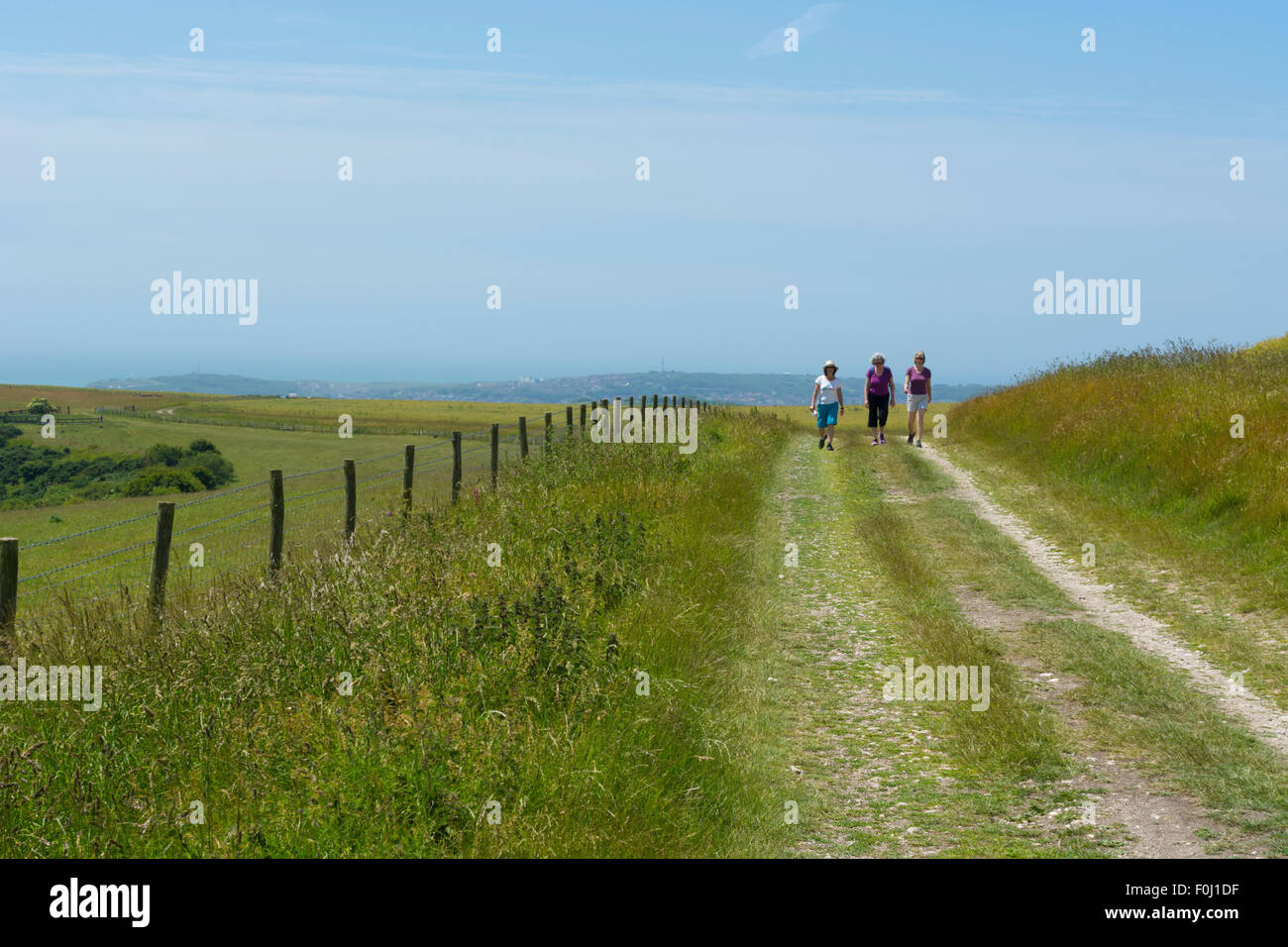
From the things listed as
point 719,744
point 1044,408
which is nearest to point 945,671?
point 719,744

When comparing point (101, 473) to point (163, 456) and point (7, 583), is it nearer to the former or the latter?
point (163, 456)

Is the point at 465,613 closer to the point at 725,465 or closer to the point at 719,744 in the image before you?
the point at 719,744

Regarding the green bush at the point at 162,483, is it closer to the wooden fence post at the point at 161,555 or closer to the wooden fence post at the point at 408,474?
the wooden fence post at the point at 408,474

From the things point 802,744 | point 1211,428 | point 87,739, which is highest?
point 1211,428

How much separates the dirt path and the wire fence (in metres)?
8.01

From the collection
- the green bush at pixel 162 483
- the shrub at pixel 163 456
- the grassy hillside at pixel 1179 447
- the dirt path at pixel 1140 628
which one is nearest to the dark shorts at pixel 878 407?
the grassy hillside at pixel 1179 447

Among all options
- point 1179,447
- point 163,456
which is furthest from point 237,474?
point 1179,447

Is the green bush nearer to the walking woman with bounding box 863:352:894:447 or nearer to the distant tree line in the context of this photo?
the distant tree line

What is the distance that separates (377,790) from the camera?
5.19m

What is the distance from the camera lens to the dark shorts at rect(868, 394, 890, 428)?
82.0 feet

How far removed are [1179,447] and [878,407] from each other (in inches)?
391
